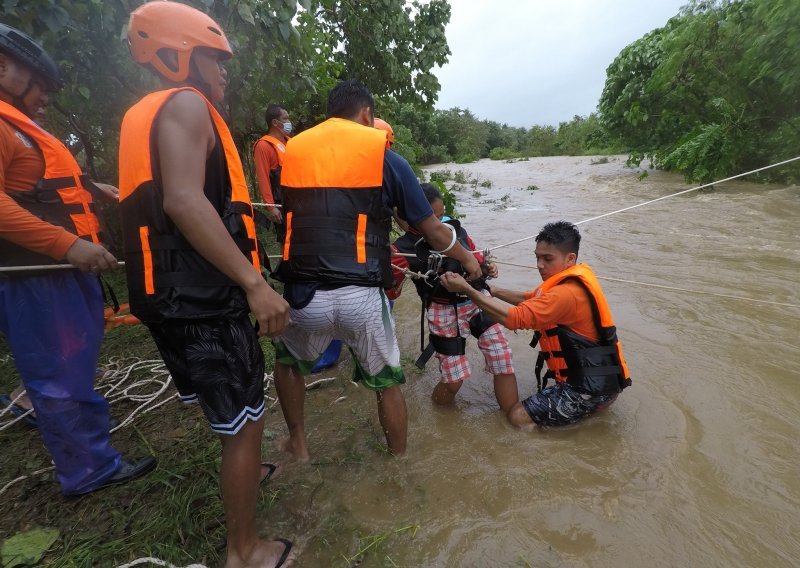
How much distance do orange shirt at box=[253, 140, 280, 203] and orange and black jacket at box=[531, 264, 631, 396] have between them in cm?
273

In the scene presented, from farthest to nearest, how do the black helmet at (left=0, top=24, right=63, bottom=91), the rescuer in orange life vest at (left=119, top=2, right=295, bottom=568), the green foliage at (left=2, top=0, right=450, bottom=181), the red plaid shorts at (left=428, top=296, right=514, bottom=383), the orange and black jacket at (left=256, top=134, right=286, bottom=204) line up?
the orange and black jacket at (left=256, top=134, right=286, bottom=204)
the green foliage at (left=2, top=0, right=450, bottom=181)
the red plaid shorts at (left=428, top=296, right=514, bottom=383)
the black helmet at (left=0, top=24, right=63, bottom=91)
the rescuer in orange life vest at (left=119, top=2, right=295, bottom=568)

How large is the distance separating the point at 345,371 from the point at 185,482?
1468mm

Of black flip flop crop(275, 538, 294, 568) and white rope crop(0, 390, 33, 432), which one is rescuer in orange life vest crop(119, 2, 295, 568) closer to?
black flip flop crop(275, 538, 294, 568)

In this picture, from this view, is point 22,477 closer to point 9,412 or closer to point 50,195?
point 9,412

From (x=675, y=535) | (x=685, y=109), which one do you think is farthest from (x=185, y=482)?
(x=685, y=109)

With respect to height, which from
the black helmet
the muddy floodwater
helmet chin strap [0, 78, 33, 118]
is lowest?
the muddy floodwater

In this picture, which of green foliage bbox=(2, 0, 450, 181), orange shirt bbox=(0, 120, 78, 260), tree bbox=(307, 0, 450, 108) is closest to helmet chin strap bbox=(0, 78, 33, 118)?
orange shirt bbox=(0, 120, 78, 260)

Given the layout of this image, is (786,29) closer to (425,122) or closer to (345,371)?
(345,371)

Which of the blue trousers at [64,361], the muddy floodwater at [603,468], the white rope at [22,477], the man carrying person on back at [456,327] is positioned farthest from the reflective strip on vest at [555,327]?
the white rope at [22,477]

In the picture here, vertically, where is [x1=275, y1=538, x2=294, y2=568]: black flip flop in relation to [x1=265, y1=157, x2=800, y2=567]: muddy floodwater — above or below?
above

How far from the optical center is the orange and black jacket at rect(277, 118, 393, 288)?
76.4 inches

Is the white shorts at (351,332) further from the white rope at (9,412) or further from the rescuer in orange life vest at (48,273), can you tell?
the white rope at (9,412)

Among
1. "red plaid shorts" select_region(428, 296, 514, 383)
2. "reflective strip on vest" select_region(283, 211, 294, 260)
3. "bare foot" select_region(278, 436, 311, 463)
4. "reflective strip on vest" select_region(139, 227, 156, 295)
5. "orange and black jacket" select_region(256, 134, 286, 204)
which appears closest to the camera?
"reflective strip on vest" select_region(139, 227, 156, 295)

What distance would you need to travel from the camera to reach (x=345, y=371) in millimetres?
3488
